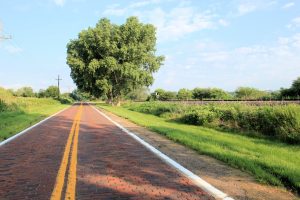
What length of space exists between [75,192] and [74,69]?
6415 cm

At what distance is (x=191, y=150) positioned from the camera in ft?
39.9

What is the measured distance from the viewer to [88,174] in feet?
27.6

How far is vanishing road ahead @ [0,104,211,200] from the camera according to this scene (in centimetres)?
684

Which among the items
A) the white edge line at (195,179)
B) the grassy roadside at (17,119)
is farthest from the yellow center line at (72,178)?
the grassy roadside at (17,119)

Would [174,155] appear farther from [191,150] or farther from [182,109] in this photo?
[182,109]

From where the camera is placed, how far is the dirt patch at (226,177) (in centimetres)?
680

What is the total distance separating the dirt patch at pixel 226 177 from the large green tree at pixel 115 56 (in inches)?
2083

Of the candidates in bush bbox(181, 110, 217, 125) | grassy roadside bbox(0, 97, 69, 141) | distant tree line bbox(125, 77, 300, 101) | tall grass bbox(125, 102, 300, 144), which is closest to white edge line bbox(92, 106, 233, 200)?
tall grass bbox(125, 102, 300, 144)

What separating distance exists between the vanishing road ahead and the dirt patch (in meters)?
0.54

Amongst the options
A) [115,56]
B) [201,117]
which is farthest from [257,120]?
[115,56]

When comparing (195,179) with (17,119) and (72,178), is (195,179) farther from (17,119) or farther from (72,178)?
(17,119)

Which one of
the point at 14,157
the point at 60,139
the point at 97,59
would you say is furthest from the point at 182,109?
the point at 97,59

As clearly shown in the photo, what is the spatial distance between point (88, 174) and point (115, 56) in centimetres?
5894

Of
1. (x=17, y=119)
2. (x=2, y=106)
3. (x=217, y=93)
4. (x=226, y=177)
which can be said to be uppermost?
(x=217, y=93)
